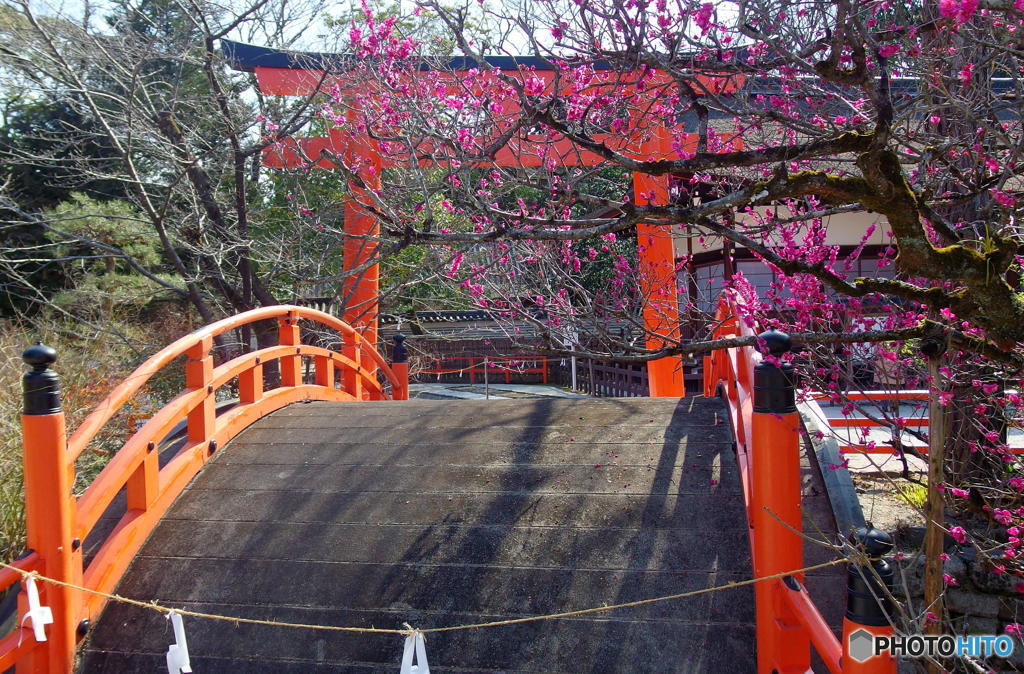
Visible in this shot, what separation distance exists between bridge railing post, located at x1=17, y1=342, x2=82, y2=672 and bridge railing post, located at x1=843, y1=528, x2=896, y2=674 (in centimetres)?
305

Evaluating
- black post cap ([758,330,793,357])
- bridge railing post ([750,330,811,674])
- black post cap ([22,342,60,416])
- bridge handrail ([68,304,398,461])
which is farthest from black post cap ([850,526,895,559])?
black post cap ([22,342,60,416])

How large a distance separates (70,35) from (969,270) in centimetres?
845

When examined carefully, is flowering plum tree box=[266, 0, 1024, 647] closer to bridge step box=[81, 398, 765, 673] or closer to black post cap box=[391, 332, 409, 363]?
bridge step box=[81, 398, 765, 673]

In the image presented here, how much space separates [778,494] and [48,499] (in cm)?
297

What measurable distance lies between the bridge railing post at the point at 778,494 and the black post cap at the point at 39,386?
2.88m

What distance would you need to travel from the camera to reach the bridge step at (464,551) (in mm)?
3291

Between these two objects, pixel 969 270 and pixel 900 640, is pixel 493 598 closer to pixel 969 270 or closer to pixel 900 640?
pixel 900 640

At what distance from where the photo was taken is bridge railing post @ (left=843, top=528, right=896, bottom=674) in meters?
1.93

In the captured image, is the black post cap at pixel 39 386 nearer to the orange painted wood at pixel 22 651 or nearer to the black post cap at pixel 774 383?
the orange painted wood at pixel 22 651

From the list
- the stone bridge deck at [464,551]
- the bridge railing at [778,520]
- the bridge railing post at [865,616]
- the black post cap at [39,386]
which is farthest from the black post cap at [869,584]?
the black post cap at [39,386]

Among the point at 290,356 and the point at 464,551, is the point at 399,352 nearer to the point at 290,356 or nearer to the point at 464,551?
the point at 290,356

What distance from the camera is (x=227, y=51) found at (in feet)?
28.3

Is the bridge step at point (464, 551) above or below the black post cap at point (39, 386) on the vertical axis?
below
